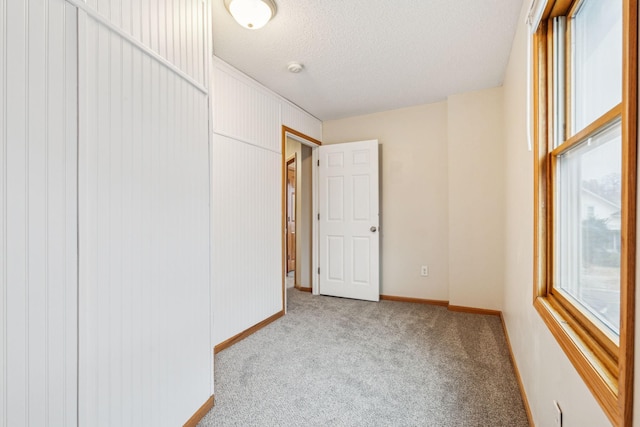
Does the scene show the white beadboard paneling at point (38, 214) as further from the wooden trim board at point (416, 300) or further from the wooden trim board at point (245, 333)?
the wooden trim board at point (416, 300)

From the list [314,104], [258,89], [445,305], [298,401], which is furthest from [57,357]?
[445,305]

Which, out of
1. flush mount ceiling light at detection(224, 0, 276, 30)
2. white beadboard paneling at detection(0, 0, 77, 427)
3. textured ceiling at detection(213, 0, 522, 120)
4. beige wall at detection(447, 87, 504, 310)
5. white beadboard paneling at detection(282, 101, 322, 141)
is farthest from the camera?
white beadboard paneling at detection(282, 101, 322, 141)

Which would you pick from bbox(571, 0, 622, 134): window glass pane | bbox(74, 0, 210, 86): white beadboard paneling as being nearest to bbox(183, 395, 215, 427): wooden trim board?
bbox(74, 0, 210, 86): white beadboard paneling

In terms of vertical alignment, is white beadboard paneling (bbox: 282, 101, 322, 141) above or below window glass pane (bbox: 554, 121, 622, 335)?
above

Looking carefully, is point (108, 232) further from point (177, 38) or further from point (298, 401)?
point (298, 401)

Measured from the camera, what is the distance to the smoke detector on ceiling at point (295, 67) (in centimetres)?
255

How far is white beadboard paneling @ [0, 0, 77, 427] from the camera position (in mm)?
836

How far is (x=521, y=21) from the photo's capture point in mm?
1896

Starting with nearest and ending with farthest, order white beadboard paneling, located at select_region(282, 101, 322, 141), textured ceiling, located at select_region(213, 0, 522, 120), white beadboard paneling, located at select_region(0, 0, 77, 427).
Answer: white beadboard paneling, located at select_region(0, 0, 77, 427) → textured ceiling, located at select_region(213, 0, 522, 120) → white beadboard paneling, located at select_region(282, 101, 322, 141)

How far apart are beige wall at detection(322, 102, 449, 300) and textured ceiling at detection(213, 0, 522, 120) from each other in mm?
481

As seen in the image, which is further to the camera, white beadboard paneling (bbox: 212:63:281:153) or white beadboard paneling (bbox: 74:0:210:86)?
white beadboard paneling (bbox: 212:63:281:153)

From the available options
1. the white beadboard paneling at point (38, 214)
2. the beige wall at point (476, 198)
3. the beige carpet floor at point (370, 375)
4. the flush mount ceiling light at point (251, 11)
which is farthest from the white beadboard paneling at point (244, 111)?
the beige wall at point (476, 198)

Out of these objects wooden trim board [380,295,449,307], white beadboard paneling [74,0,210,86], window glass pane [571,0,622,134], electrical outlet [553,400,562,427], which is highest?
white beadboard paneling [74,0,210,86]

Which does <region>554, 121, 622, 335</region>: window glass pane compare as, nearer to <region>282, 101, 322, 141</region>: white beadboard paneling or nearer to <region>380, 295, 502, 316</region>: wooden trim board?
<region>380, 295, 502, 316</region>: wooden trim board
